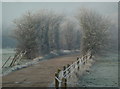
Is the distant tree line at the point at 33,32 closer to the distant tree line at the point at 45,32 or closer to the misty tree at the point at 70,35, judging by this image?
the distant tree line at the point at 45,32

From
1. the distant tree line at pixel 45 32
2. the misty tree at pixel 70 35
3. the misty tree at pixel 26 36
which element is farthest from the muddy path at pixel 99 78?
the misty tree at pixel 70 35

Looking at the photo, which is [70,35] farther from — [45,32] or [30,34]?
[30,34]

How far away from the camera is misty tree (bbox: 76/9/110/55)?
4194 cm

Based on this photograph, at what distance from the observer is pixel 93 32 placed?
139 feet

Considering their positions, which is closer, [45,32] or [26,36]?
[26,36]

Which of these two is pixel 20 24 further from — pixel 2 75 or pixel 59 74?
pixel 59 74

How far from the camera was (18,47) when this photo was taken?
1581 inches

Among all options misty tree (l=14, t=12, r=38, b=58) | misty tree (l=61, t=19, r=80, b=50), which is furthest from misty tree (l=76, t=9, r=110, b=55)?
misty tree (l=61, t=19, r=80, b=50)

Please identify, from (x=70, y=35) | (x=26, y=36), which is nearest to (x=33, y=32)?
(x=26, y=36)

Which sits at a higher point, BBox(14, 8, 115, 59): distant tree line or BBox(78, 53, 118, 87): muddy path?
BBox(14, 8, 115, 59): distant tree line

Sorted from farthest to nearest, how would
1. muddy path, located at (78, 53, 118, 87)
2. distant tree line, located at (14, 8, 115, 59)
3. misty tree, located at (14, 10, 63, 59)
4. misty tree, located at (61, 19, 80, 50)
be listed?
1. misty tree, located at (61, 19, 80, 50)
2. distant tree line, located at (14, 8, 115, 59)
3. misty tree, located at (14, 10, 63, 59)
4. muddy path, located at (78, 53, 118, 87)

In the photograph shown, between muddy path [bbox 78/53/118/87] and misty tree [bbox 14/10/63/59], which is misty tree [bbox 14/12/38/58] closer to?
misty tree [bbox 14/10/63/59]

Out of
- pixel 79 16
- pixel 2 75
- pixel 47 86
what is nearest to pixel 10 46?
pixel 79 16

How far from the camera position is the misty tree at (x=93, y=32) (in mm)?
41938
